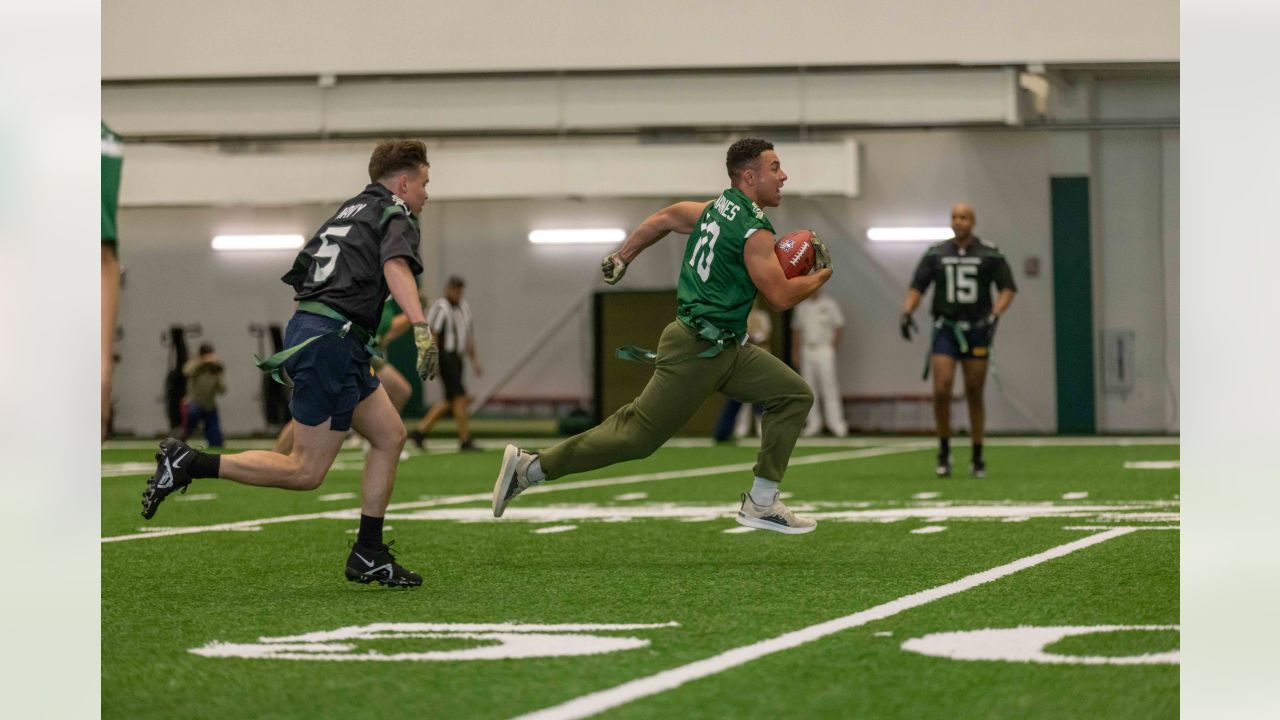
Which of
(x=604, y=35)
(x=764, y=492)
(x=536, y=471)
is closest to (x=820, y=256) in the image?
(x=764, y=492)

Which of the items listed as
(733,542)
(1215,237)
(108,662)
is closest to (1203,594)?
(1215,237)

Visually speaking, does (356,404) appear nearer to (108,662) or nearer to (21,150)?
(108,662)

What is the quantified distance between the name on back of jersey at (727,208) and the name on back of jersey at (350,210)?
1625mm

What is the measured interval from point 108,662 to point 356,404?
6.69 feet

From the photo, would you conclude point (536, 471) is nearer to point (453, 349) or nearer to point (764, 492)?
point (764, 492)

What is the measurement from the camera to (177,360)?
86.9 feet

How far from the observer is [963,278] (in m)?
13.3

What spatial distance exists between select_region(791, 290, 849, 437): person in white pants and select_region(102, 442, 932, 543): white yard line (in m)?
3.78

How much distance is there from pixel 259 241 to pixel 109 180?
22973 mm

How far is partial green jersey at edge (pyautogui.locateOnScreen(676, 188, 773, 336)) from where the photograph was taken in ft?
25.2

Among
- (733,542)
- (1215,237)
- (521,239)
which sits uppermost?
(521,239)

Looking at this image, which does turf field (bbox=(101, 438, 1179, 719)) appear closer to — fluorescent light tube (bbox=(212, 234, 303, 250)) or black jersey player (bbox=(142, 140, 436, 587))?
black jersey player (bbox=(142, 140, 436, 587))

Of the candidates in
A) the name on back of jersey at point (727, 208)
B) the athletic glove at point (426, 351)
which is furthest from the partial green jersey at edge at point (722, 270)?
the athletic glove at point (426, 351)

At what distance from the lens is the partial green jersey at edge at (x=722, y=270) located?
768 cm
